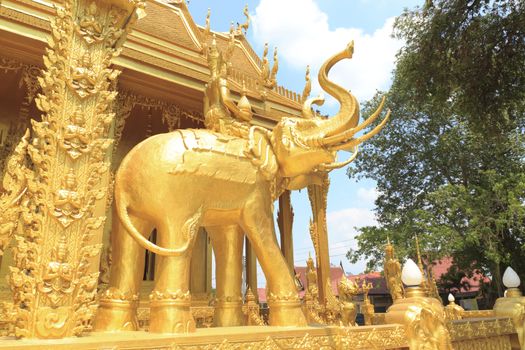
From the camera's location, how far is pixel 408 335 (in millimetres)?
2814

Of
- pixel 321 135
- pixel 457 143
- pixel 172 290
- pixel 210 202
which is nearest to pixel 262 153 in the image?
pixel 321 135

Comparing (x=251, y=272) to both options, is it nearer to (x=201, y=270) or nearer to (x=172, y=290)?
(x=201, y=270)

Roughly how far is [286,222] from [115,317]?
691cm

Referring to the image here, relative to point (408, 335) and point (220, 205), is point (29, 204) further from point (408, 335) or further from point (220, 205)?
point (408, 335)

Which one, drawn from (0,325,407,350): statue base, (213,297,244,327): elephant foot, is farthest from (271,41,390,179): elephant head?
(0,325,407,350): statue base

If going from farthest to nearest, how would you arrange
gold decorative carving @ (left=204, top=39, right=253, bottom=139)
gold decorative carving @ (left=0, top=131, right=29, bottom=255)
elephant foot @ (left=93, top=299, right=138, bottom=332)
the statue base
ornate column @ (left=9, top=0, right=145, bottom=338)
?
gold decorative carving @ (left=204, top=39, right=253, bottom=139) < elephant foot @ (left=93, top=299, right=138, bottom=332) < gold decorative carving @ (left=0, top=131, right=29, bottom=255) < ornate column @ (left=9, top=0, right=145, bottom=338) < the statue base

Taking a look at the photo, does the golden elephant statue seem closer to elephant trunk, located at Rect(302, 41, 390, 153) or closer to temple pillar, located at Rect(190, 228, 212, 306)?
elephant trunk, located at Rect(302, 41, 390, 153)

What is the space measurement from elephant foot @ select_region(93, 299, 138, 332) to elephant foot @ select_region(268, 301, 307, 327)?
0.84 metres

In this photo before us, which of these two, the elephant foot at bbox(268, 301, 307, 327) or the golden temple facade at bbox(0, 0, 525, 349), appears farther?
the elephant foot at bbox(268, 301, 307, 327)

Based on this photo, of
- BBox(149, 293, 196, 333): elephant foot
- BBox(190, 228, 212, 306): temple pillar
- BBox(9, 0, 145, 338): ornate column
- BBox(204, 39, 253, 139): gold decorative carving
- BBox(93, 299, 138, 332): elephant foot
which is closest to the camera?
BBox(9, 0, 145, 338): ornate column

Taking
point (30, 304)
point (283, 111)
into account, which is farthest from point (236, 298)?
point (283, 111)

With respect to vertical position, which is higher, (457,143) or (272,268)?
(457,143)

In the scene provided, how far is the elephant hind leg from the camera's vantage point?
215 cm

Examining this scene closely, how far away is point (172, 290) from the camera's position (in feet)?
7.28
